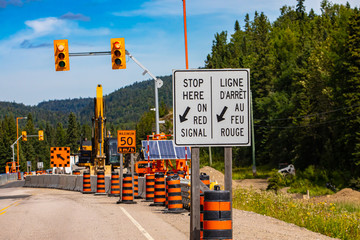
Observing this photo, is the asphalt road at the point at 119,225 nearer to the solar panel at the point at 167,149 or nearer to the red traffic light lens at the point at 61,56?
the red traffic light lens at the point at 61,56

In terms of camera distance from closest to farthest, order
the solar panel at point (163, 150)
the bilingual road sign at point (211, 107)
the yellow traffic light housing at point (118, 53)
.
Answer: the bilingual road sign at point (211, 107), the yellow traffic light housing at point (118, 53), the solar panel at point (163, 150)

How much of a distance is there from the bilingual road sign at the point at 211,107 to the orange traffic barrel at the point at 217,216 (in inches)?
31.2

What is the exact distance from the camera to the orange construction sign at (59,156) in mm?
38625

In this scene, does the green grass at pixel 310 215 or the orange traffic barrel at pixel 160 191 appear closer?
the green grass at pixel 310 215

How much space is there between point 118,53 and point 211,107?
44.5ft

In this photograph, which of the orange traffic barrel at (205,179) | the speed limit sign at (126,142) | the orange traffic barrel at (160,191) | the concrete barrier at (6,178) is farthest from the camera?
the concrete barrier at (6,178)

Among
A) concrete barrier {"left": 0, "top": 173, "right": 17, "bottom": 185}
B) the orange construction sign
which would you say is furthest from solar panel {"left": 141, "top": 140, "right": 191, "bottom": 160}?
concrete barrier {"left": 0, "top": 173, "right": 17, "bottom": 185}

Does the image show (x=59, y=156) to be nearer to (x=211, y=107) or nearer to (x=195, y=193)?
(x=195, y=193)

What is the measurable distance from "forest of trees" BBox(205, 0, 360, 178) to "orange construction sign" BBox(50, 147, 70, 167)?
71.3ft

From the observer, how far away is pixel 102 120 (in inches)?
1510

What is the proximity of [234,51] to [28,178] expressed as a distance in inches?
4460

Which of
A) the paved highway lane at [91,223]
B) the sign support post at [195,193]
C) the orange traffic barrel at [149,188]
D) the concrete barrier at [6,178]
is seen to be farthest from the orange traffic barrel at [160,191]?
the concrete barrier at [6,178]

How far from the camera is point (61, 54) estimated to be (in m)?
21.7

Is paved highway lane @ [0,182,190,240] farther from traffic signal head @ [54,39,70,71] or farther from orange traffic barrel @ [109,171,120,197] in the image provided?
traffic signal head @ [54,39,70,71]
